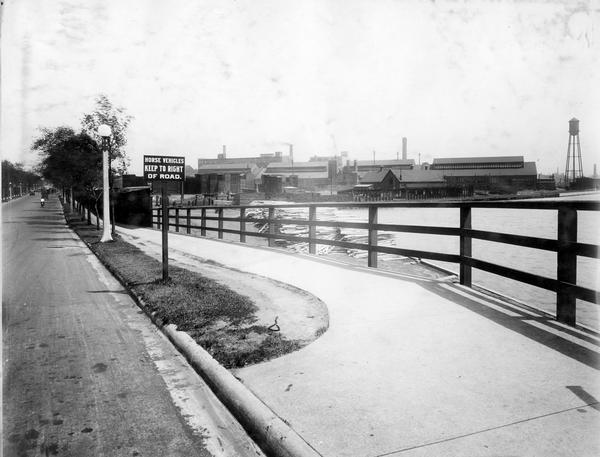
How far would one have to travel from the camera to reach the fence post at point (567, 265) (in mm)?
4328

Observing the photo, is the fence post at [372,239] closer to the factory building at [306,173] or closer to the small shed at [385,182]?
the small shed at [385,182]

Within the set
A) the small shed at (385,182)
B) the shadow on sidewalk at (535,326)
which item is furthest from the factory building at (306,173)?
the shadow on sidewalk at (535,326)

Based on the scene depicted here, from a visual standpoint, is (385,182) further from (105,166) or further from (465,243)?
(465,243)

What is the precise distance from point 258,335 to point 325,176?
93.5m

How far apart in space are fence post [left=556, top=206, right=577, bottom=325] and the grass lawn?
260 centimetres

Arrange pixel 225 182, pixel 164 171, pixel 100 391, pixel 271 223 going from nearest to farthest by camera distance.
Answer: pixel 100 391 < pixel 164 171 < pixel 271 223 < pixel 225 182

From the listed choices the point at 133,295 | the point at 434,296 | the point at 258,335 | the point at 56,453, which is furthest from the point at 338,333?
the point at 133,295

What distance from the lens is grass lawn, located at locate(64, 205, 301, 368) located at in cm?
397

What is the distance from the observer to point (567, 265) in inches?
172

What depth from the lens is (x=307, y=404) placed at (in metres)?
3.00

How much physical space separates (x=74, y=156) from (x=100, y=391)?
65.8 ft

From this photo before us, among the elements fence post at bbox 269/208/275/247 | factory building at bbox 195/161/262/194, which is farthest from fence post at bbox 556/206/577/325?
factory building at bbox 195/161/262/194

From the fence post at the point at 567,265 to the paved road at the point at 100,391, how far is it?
3311 millimetres

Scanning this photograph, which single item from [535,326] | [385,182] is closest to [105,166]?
[535,326]
